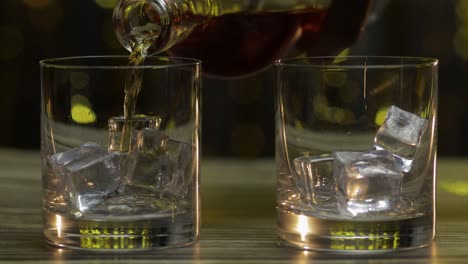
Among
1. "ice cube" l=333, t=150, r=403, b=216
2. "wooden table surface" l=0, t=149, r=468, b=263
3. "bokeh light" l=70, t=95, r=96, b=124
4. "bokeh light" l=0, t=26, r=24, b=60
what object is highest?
"bokeh light" l=0, t=26, r=24, b=60

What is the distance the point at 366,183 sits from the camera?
100cm

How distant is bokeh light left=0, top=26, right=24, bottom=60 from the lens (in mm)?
2877

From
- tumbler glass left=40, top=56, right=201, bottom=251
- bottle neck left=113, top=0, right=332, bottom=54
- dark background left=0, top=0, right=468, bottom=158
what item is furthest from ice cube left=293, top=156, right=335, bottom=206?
dark background left=0, top=0, right=468, bottom=158

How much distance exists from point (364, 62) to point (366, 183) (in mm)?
147

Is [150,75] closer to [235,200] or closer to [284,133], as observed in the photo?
[284,133]

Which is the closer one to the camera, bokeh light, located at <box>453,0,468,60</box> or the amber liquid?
the amber liquid

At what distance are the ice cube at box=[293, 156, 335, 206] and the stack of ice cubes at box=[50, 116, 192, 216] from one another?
0.35 feet

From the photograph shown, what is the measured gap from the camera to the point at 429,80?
103 cm

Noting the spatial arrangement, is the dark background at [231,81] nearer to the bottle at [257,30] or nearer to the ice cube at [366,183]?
the bottle at [257,30]

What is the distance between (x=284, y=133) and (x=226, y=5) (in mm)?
286

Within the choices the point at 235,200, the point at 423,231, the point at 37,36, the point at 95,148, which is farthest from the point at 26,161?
the point at 37,36

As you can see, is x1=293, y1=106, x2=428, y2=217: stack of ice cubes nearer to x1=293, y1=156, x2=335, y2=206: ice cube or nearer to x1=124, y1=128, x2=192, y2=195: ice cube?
x1=293, y1=156, x2=335, y2=206: ice cube

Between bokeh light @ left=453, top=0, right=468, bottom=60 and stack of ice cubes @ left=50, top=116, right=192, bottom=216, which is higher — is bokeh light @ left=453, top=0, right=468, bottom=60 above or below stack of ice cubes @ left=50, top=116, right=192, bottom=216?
above

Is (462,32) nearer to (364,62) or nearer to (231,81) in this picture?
(231,81)
